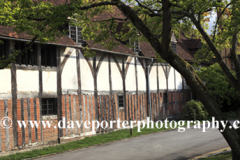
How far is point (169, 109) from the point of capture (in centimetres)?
2552

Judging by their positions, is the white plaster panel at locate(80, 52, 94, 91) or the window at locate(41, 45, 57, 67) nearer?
the window at locate(41, 45, 57, 67)

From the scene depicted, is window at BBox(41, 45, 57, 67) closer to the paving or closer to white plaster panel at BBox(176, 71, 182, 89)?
the paving

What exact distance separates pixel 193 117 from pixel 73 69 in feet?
41.6

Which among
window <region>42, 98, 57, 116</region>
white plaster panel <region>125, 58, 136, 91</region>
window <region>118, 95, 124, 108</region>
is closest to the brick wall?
window <region>118, 95, 124, 108</region>

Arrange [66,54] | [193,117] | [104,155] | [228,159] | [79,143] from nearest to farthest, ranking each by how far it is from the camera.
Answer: [228,159] → [104,155] → [79,143] → [66,54] → [193,117]

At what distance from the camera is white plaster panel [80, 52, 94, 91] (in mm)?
16598

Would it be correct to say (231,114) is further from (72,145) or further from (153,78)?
(72,145)

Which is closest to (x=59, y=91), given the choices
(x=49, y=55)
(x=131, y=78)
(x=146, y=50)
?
(x=49, y=55)

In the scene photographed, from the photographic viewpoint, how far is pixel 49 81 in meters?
14.5

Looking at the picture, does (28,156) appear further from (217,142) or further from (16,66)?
(217,142)

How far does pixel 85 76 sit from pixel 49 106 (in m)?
3.03

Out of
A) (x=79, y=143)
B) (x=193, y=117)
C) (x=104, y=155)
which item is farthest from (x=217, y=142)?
(x=193, y=117)

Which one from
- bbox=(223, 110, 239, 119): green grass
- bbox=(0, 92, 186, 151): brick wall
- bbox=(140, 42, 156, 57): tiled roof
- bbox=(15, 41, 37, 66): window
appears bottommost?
bbox=(223, 110, 239, 119): green grass

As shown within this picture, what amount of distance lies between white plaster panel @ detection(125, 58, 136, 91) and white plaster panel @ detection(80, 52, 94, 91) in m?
3.89
